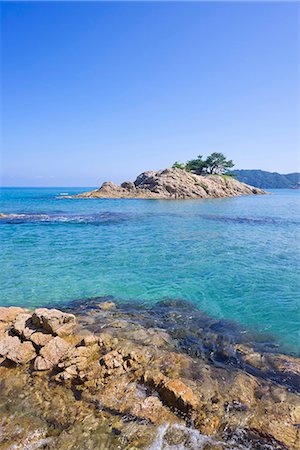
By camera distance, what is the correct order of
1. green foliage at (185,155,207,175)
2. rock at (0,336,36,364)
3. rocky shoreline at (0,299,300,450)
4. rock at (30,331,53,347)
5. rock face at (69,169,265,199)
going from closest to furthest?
rocky shoreline at (0,299,300,450), rock at (0,336,36,364), rock at (30,331,53,347), rock face at (69,169,265,199), green foliage at (185,155,207,175)

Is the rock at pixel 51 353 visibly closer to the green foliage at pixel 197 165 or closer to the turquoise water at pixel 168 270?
the turquoise water at pixel 168 270

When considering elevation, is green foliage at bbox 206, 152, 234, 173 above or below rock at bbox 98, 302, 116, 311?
above

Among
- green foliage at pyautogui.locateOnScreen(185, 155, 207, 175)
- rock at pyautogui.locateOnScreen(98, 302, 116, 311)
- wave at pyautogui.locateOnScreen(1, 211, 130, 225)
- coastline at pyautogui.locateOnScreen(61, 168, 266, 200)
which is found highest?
green foliage at pyautogui.locateOnScreen(185, 155, 207, 175)

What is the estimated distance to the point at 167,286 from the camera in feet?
44.3

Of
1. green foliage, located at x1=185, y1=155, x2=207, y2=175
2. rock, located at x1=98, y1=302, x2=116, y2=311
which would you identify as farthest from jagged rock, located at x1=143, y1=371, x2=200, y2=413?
green foliage, located at x1=185, y1=155, x2=207, y2=175

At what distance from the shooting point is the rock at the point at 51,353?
279 inches

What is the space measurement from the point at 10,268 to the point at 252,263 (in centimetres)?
1529

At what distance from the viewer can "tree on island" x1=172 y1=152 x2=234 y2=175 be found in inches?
3669

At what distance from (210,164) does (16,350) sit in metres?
94.9

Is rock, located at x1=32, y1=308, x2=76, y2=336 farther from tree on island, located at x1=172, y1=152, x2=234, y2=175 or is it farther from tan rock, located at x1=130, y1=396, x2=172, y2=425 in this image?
tree on island, located at x1=172, y1=152, x2=234, y2=175

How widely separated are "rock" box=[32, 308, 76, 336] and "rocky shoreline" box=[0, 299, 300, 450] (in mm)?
32

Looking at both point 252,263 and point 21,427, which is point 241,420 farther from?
point 252,263

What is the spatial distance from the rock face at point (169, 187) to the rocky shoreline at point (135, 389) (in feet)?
211

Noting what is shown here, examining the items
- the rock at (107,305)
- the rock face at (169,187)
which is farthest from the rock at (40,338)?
the rock face at (169,187)
